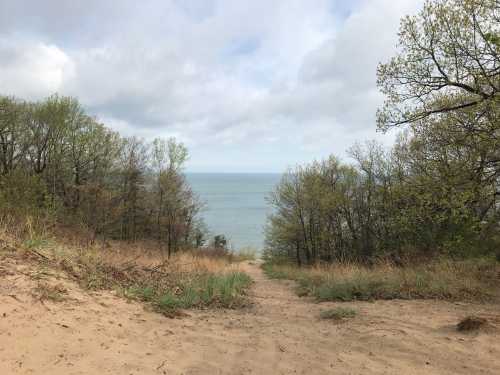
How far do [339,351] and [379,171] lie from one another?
27.5 m

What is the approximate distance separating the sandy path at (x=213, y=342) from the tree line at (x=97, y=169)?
15.3m

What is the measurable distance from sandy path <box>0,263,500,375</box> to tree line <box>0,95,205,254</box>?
15.3 m

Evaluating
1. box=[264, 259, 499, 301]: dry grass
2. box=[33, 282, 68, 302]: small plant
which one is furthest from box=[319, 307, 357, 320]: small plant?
box=[33, 282, 68, 302]: small plant

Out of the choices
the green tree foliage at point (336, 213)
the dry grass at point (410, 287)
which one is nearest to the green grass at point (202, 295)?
the dry grass at point (410, 287)

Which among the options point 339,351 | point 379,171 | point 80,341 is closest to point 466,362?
point 339,351

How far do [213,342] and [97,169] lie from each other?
2738 cm

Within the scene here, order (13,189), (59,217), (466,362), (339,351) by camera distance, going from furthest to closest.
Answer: (59,217) → (13,189) → (339,351) → (466,362)

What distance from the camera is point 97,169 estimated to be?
28844mm

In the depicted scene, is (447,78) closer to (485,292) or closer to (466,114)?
(466,114)

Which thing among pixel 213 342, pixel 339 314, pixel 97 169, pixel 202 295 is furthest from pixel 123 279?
pixel 97 169

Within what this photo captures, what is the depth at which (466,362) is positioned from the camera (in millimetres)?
4164

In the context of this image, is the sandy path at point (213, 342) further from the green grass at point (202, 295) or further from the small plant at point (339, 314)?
the green grass at point (202, 295)

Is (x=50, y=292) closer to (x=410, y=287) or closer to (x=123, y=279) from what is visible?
(x=123, y=279)

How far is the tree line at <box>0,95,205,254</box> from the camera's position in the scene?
23828 millimetres
